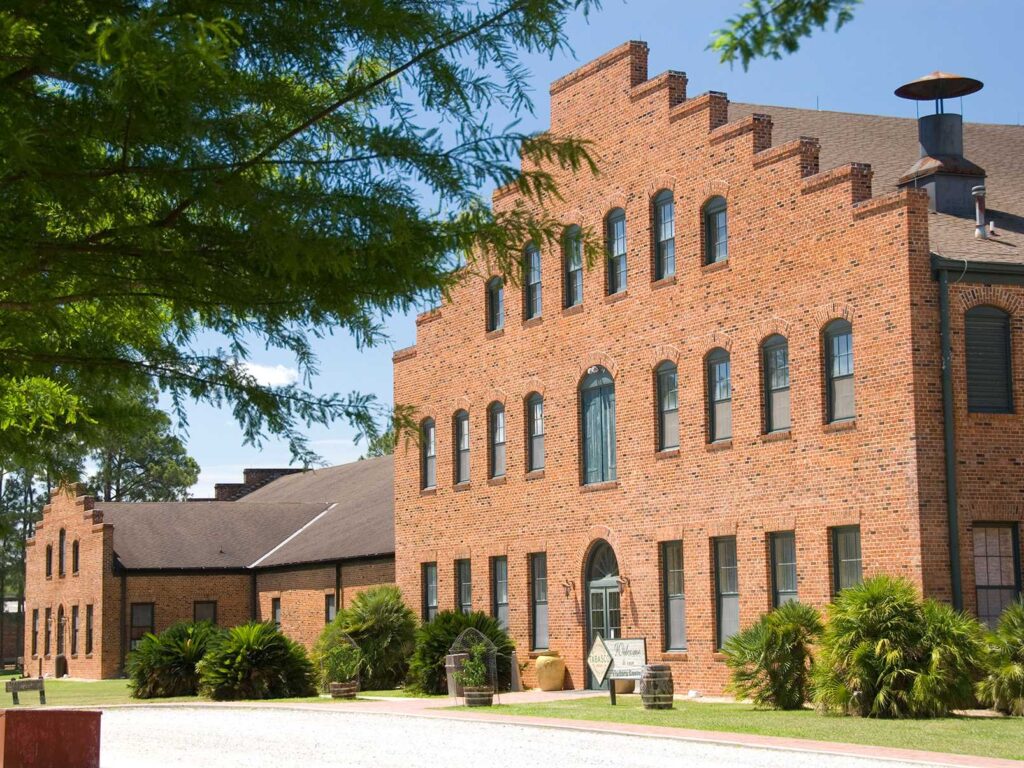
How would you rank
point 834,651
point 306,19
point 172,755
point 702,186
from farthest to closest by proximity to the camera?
point 702,186 < point 834,651 < point 172,755 < point 306,19

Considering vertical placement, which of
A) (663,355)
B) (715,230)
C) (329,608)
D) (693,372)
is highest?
(715,230)

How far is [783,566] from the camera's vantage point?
2775 centimetres

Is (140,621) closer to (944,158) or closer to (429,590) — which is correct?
(429,590)

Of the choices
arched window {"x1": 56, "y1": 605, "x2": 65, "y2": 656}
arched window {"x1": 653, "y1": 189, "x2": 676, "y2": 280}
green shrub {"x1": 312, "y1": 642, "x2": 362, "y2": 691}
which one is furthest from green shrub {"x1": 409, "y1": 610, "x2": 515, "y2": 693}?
arched window {"x1": 56, "y1": 605, "x2": 65, "y2": 656}

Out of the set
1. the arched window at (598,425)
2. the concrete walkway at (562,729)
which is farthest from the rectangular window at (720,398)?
the concrete walkway at (562,729)

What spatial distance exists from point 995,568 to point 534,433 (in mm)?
12599

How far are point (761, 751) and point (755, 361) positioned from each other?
10.9 meters

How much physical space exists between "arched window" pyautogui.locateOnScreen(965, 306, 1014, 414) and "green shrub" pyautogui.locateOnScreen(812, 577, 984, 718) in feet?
12.9

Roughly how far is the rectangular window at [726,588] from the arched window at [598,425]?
393cm

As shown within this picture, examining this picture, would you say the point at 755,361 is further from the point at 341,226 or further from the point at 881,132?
the point at 341,226

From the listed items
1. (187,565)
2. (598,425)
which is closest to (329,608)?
(187,565)

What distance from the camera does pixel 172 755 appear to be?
2022cm

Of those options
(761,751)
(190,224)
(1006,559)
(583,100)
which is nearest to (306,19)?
(190,224)

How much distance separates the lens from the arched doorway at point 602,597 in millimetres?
32219
